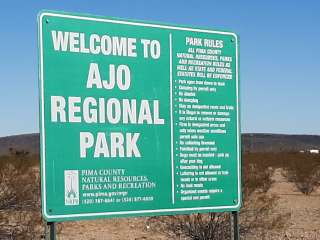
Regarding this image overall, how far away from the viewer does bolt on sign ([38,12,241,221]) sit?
5.07 m

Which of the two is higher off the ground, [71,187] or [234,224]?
[71,187]

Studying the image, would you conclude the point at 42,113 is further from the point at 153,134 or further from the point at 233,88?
the point at 233,88

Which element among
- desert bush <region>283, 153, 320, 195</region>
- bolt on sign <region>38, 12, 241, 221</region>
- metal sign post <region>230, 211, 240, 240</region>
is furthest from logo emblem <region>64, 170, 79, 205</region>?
desert bush <region>283, 153, 320, 195</region>

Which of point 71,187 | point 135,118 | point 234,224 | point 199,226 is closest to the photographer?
point 71,187

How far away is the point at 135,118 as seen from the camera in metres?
5.41

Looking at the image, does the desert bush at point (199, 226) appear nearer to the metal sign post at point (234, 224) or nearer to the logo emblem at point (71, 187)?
the metal sign post at point (234, 224)

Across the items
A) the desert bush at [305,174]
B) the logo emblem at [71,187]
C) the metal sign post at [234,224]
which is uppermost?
the logo emblem at [71,187]

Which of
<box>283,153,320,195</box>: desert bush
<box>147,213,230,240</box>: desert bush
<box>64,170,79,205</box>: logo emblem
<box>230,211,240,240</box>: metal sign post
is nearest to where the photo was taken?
<box>64,170,79,205</box>: logo emblem

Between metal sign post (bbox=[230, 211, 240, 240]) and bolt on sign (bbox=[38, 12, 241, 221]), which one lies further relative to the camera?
metal sign post (bbox=[230, 211, 240, 240])

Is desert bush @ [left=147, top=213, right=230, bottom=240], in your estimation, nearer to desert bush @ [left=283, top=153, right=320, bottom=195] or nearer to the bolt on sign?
the bolt on sign

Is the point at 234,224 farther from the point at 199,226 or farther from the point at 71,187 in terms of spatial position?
the point at 199,226

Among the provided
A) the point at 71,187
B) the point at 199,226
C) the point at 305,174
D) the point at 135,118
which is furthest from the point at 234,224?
the point at 305,174

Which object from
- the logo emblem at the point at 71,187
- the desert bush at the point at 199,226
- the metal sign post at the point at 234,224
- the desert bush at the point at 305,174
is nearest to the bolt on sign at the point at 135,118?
the logo emblem at the point at 71,187

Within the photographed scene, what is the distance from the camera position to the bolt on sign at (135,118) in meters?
5.07
